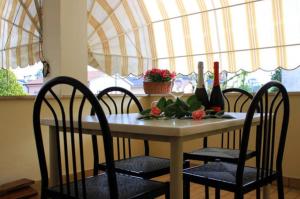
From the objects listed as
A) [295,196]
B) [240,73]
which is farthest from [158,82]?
[295,196]

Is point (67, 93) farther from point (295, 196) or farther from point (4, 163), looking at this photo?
point (295, 196)

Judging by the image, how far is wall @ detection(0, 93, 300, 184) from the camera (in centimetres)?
291

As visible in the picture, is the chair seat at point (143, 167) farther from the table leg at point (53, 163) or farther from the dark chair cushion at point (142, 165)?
the table leg at point (53, 163)

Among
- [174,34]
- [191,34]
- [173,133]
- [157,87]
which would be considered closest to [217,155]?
[173,133]

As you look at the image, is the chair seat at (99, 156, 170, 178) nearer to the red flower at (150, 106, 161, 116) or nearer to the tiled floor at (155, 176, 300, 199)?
the red flower at (150, 106, 161, 116)

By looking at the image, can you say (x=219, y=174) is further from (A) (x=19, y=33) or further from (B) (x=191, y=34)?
(A) (x=19, y=33)

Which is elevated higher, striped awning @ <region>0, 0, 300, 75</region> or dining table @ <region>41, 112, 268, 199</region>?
striped awning @ <region>0, 0, 300, 75</region>

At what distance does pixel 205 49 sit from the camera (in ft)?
13.3

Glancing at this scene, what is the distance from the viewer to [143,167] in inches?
77.9

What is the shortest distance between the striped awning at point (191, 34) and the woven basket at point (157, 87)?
42 centimetres

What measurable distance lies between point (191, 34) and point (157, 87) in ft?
2.62

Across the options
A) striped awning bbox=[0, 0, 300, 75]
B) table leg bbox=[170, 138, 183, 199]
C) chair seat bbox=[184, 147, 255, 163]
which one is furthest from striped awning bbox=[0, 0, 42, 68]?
table leg bbox=[170, 138, 183, 199]

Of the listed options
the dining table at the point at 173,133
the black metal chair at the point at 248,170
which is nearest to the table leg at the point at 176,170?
the dining table at the point at 173,133

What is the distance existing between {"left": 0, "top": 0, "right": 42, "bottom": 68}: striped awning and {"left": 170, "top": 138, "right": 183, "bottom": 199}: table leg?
9.07ft
